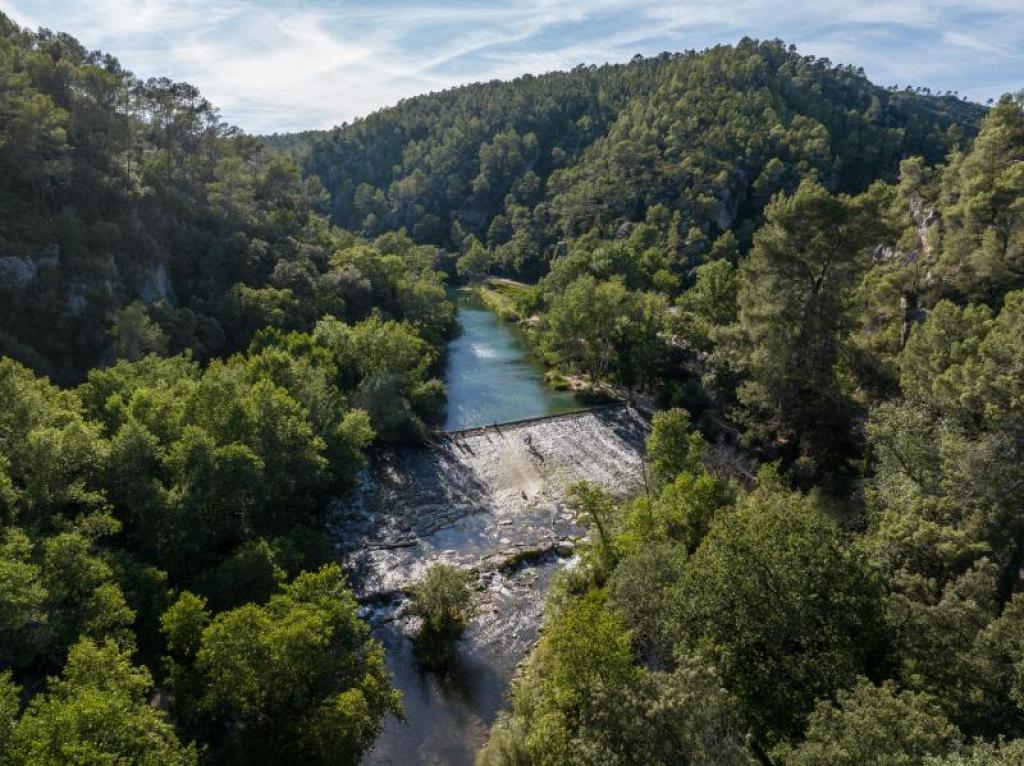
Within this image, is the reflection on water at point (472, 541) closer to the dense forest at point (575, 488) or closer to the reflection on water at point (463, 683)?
the reflection on water at point (463, 683)

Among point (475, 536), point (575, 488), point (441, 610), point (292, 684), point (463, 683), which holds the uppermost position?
point (575, 488)

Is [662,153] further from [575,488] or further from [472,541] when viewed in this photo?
[575,488]

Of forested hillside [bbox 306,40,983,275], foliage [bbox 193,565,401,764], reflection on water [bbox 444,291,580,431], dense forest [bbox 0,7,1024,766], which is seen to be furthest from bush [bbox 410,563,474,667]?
forested hillside [bbox 306,40,983,275]

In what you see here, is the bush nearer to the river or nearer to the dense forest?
the river

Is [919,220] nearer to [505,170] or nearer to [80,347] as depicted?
[80,347]

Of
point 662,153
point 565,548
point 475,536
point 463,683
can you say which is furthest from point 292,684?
point 662,153
